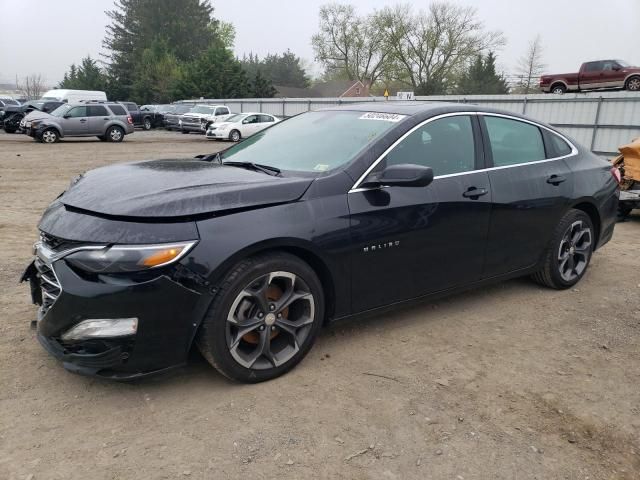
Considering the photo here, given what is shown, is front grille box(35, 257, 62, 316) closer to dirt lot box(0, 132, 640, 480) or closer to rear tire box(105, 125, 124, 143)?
dirt lot box(0, 132, 640, 480)

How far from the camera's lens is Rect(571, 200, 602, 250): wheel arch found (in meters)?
4.84

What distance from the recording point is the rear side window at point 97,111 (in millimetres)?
22484

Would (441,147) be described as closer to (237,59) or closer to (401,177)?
(401,177)

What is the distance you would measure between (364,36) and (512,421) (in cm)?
6577

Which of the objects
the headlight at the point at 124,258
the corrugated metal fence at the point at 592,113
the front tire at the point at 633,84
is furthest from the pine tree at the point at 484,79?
the headlight at the point at 124,258

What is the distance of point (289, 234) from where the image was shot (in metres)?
3.03

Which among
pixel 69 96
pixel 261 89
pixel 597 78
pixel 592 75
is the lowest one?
pixel 69 96

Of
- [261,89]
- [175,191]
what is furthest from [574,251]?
[261,89]

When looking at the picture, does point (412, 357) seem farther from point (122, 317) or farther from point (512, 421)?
point (122, 317)

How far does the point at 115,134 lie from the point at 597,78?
22296 mm

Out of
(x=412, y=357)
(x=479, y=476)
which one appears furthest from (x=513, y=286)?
(x=479, y=476)

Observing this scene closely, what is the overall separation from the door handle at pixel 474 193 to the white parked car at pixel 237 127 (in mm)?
22483

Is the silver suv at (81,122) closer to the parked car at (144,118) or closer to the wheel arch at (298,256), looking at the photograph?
the parked car at (144,118)

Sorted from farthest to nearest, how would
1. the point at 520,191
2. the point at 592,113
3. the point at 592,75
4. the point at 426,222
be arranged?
the point at 592,75, the point at 592,113, the point at 520,191, the point at 426,222
